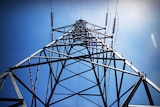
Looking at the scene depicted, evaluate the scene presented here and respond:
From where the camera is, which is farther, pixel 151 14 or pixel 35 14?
pixel 35 14

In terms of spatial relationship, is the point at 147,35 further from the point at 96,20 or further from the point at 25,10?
the point at 25,10

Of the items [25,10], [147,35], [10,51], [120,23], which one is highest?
[25,10]

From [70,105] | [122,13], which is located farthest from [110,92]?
[122,13]

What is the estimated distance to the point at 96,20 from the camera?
23422mm

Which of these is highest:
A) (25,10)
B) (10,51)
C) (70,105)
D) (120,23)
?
(25,10)

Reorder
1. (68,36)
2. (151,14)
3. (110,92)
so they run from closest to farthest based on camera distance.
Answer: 1. (68,36)
2. (151,14)
3. (110,92)

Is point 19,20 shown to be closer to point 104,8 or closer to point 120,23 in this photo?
point 104,8

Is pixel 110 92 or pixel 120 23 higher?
pixel 120 23

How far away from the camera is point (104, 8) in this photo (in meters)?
22.7

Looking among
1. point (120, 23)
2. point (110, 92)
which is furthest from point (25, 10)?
point (110, 92)

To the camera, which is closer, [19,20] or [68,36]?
[68,36]

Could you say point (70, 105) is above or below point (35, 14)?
below

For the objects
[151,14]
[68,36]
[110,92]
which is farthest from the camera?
[110,92]

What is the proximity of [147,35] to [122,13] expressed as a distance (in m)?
3.99
